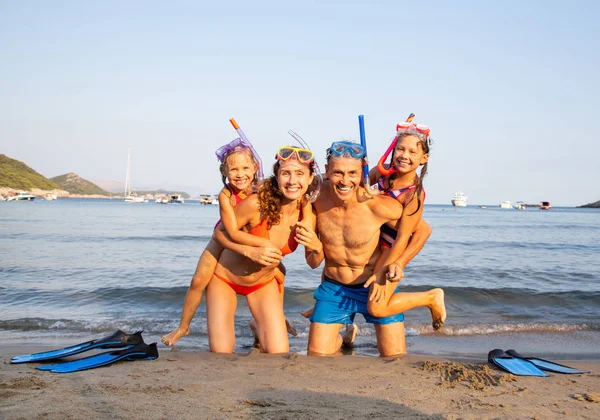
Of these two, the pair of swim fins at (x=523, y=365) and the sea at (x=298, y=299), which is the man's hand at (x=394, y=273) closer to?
the pair of swim fins at (x=523, y=365)

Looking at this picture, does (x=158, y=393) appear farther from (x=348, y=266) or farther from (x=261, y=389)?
(x=348, y=266)

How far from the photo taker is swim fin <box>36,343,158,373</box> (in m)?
4.97

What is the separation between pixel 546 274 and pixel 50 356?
13.3 meters

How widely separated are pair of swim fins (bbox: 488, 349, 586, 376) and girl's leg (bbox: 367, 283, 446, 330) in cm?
82

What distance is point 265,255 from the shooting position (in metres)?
5.45

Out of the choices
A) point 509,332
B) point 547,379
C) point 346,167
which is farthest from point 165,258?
point 547,379

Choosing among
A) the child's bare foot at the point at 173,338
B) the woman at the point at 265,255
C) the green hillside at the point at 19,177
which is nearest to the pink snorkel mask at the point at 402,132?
the woman at the point at 265,255

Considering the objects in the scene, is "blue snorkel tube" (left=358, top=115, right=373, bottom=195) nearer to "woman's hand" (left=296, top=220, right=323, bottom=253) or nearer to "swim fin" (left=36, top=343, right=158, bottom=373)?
"woman's hand" (left=296, top=220, right=323, bottom=253)

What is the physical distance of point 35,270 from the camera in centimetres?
1345

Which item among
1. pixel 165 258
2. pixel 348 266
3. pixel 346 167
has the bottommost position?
pixel 165 258

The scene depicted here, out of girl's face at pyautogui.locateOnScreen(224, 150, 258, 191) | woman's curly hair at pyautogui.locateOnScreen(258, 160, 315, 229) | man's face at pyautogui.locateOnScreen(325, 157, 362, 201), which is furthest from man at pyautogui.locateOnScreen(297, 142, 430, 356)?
girl's face at pyautogui.locateOnScreen(224, 150, 258, 191)

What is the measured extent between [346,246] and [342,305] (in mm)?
702

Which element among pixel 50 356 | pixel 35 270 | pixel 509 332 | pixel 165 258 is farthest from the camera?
pixel 165 258

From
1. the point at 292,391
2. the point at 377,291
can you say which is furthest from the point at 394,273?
the point at 292,391
